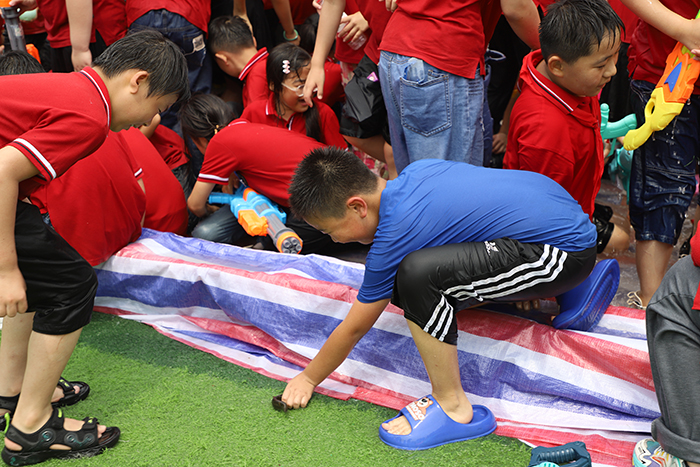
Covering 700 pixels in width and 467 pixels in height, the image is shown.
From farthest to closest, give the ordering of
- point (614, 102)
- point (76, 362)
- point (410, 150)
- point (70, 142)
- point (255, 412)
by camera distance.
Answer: point (614, 102)
point (410, 150)
point (76, 362)
point (255, 412)
point (70, 142)

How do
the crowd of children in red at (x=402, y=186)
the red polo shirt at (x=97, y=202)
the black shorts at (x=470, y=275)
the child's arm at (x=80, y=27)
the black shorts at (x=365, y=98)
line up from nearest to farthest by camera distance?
1. the crowd of children in red at (x=402, y=186)
2. the black shorts at (x=470, y=275)
3. the red polo shirt at (x=97, y=202)
4. the black shorts at (x=365, y=98)
5. the child's arm at (x=80, y=27)

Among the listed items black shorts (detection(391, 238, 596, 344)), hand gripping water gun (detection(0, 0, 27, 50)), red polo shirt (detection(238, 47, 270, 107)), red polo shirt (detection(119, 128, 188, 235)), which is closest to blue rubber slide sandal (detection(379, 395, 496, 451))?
black shorts (detection(391, 238, 596, 344))

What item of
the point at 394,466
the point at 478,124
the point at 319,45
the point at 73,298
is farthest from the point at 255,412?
the point at 319,45

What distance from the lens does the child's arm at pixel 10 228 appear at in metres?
1.39

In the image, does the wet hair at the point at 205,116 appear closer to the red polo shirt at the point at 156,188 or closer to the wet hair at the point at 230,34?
the red polo shirt at the point at 156,188

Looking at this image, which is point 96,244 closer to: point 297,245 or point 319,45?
point 297,245

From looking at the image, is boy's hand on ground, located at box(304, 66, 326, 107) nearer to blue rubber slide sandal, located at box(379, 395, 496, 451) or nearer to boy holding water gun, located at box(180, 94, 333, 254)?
boy holding water gun, located at box(180, 94, 333, 254)

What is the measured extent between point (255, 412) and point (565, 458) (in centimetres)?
89

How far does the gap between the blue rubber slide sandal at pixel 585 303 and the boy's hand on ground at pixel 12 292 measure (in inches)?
58.2

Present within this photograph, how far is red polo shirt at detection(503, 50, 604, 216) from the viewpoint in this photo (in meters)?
2.09

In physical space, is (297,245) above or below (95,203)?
below

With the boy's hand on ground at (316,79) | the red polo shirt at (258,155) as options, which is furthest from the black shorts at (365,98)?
the red polo shirt at (258,155)

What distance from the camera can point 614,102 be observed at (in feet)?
12.2

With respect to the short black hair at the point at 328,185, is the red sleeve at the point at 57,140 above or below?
above
